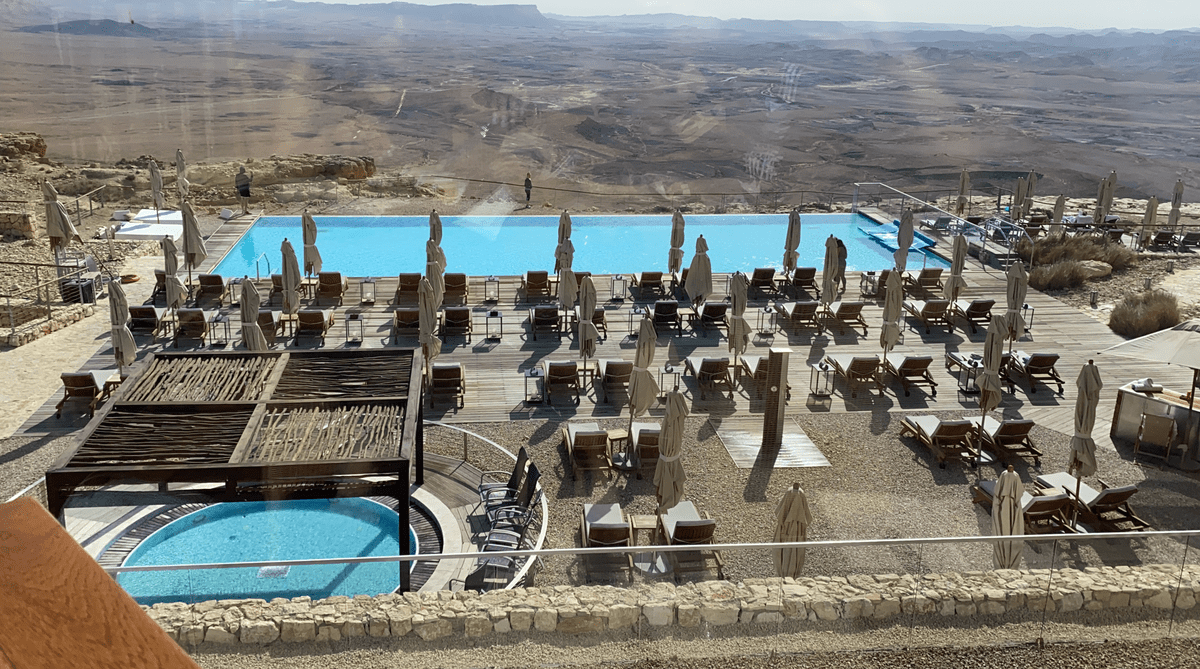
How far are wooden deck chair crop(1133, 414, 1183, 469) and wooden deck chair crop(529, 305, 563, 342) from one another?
811cm

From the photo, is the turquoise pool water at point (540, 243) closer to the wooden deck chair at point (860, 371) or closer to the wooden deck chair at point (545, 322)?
the wooden deck chair at point (545, 322)

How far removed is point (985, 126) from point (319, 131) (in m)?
43.2

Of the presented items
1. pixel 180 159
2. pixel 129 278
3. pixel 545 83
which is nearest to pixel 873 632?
pixel 129 278

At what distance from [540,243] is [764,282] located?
6.76 meters

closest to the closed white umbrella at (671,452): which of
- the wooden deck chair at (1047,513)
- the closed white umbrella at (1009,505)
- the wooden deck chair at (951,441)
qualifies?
the closed white umbrella at (1009,505)

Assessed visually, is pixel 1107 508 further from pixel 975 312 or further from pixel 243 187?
pixel 243 187

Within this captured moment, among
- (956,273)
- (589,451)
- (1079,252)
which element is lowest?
(589,451)

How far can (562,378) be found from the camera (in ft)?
41.3

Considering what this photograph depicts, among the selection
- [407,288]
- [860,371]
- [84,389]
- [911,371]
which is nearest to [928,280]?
[911,371]

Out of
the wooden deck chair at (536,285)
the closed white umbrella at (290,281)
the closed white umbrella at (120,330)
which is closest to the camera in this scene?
the closed white umbrella at (120,330)

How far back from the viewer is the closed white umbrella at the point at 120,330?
459 inches

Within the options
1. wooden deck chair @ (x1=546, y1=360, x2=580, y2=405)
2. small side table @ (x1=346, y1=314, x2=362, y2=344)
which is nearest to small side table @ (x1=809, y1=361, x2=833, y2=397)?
wooden deck chair @ (x1=546, y1=360, x2=580, y2=405)

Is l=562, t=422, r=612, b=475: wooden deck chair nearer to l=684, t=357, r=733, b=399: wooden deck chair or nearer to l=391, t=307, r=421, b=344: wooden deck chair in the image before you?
l=684, t=357, r=733, b=399: wooden deck chair

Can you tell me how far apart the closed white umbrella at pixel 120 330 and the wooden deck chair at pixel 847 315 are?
10.4m
